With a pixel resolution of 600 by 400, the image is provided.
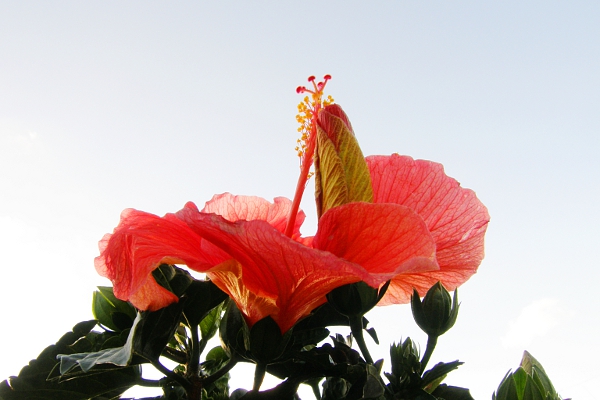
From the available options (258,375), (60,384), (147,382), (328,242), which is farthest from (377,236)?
(60,384)

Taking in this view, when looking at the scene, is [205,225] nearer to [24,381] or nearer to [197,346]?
[197,346]

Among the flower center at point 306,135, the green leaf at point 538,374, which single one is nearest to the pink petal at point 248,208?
the flower center at point 306,135

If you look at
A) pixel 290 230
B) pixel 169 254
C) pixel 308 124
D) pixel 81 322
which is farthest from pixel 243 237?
pixel 81 322

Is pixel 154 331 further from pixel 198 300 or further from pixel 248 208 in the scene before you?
pixel 248 208

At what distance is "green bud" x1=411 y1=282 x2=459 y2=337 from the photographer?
1.02m

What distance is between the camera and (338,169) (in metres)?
0.93

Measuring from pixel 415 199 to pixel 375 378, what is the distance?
361 mm

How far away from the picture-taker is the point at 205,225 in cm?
82

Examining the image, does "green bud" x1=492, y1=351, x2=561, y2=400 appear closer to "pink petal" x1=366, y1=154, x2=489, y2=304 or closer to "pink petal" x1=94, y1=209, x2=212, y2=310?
"pink petal" x1=366, y1=154, x2=489, y2=304

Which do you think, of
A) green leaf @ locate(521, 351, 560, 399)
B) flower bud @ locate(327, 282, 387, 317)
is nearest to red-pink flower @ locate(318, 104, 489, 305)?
flower bud @ locate(327, 282, 387, 317)

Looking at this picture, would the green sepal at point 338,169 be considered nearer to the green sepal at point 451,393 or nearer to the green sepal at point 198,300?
the green sepal at point 198,300

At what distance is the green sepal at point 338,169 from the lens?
93 cm

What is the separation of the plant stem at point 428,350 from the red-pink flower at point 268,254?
0.73 ft

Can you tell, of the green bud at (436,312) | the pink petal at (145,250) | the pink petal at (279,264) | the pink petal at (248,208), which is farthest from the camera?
the pink petal at (248,208)
